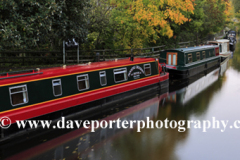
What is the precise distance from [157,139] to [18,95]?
18.4 feet

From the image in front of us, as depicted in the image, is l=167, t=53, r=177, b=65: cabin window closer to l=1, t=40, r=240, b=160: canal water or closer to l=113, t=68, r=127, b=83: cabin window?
l=1, t=40, r=240, b=160: canal water

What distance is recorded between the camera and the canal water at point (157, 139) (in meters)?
7.98

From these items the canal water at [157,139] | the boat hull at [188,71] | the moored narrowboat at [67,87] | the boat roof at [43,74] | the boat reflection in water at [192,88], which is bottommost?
the canal water at [157,139]

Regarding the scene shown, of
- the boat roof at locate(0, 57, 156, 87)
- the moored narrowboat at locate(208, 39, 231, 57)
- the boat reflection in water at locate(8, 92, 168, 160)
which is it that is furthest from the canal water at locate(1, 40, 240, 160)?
the moored narrowboat at locate(208, 39, 231, 57)

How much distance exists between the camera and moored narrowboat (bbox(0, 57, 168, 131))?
8906mm

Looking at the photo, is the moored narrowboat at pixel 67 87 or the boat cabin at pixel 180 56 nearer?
the moored narrowboat at pixel 67 87

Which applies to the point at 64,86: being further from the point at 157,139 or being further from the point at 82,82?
the point at 157,139

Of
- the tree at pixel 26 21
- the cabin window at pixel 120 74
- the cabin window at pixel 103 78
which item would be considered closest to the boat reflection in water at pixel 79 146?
the cabin window at pixel 103 78

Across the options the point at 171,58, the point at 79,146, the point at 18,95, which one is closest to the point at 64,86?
the point at 18,95

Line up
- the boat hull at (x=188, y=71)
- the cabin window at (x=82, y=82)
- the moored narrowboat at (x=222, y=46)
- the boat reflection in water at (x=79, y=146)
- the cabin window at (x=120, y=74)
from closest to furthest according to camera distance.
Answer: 1. the boat reflection in water at (x=79, y=146)
2. the cabin window at (x=82, y=82)
3. the cabin window at (x=120, y=74)
4. the boat hull at (x=188, y=71)
5. the moored narrowboat at (x=222, y=46)

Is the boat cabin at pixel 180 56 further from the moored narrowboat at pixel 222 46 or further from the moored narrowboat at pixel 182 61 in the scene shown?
the moored narrowboat at pixel 222 46

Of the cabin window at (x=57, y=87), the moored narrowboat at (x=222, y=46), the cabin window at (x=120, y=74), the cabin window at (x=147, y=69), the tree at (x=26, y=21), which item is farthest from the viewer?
the moored narrowboat at (x=222, y=46)

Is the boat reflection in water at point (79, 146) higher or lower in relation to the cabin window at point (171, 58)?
lower

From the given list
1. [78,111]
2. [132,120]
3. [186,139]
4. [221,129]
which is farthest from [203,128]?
[78,111]
